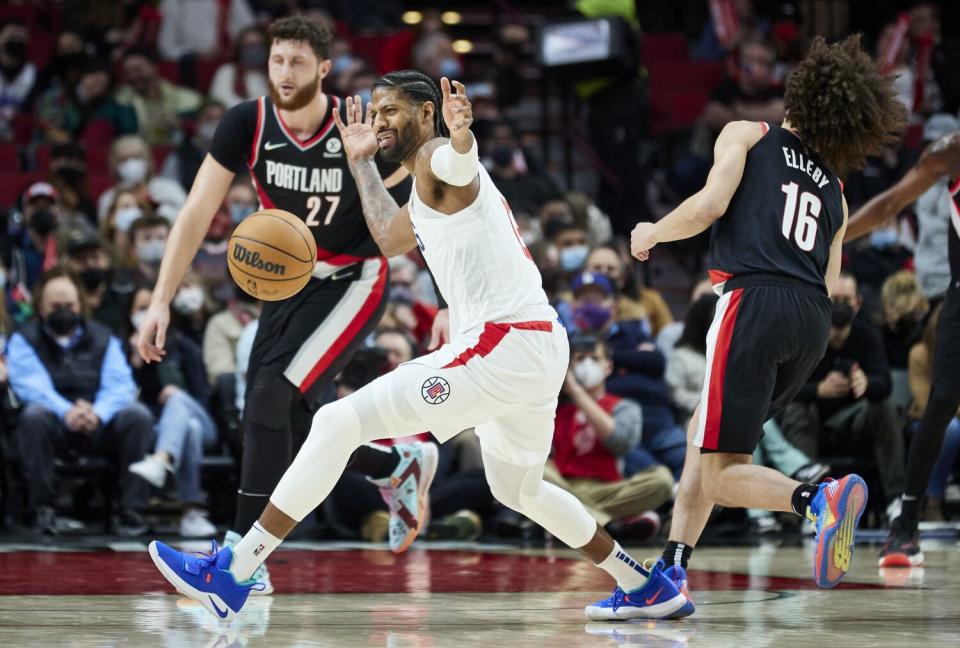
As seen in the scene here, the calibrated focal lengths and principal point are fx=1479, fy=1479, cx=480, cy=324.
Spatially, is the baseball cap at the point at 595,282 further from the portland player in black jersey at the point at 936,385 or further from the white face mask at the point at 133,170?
the white face mask at the point at 133,170

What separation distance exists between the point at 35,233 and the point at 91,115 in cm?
254

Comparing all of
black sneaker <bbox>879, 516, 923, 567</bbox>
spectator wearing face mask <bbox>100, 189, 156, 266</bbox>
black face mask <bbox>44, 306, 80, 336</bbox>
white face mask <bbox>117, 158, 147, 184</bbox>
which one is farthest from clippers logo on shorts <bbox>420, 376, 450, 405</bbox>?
white face mask <bbox>117, 158, 147, 184</bbox>

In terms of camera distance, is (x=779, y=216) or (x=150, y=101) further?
(x=150, y=101)

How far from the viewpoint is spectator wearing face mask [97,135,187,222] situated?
11555 mm

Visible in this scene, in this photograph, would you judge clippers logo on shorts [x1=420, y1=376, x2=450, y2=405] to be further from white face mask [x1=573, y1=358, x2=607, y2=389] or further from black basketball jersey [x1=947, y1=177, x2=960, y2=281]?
white face mask [x1=573, y1=358, x2=607, y2=389]

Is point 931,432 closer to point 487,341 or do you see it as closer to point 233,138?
point 487,341

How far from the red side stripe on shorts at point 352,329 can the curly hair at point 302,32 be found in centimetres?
92

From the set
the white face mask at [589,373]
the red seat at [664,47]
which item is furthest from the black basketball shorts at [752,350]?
the red seat at [664,47]

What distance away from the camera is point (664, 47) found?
15625 millimetres

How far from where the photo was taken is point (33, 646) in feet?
14.3

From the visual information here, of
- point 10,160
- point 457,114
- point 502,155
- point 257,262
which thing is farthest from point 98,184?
point 457,114

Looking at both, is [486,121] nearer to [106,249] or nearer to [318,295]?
[106,249]

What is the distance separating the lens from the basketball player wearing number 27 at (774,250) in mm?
5090

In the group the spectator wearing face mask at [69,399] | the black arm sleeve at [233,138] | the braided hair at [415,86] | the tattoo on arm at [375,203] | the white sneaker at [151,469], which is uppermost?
the braided hair at [415,86]
